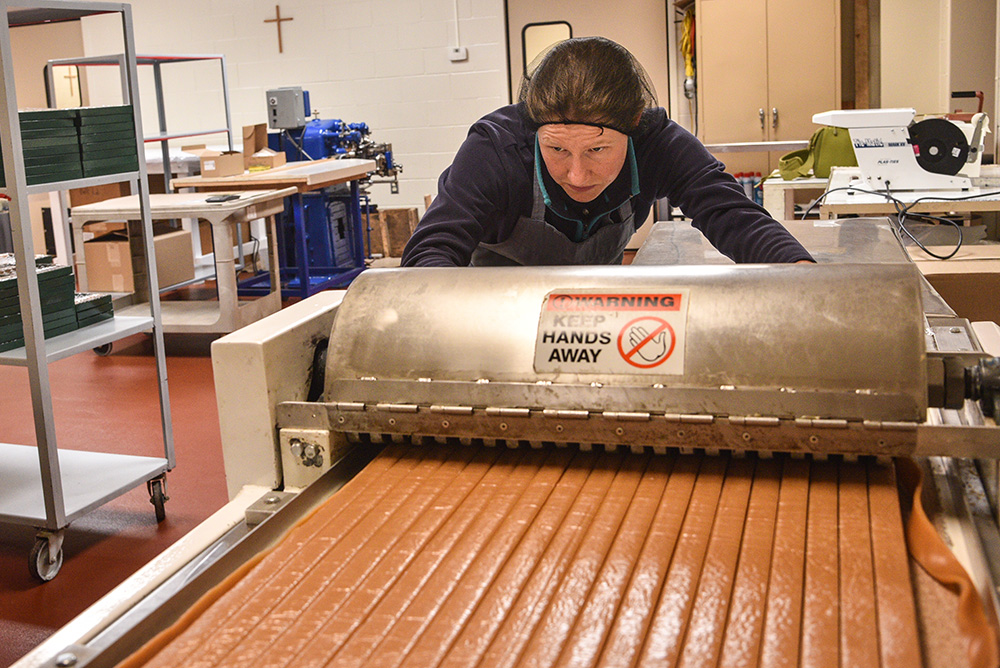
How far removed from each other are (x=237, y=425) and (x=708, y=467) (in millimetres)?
551

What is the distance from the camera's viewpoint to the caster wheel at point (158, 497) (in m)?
2.81

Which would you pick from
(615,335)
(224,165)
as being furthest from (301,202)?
(615,335)

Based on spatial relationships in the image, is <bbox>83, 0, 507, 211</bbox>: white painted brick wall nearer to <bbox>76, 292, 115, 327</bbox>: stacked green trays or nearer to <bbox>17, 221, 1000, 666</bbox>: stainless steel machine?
<bbox>76, 292, 115, 327</bbox>: stacked green trays

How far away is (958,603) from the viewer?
0.73 meters

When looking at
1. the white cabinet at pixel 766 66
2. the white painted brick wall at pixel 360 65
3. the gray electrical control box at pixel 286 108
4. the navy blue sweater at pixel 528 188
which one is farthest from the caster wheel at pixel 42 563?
the white cabinet at pixel 766 66

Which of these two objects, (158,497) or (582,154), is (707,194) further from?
(158,497)

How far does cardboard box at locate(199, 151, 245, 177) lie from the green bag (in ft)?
10.3

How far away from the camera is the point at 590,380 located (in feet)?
3.24

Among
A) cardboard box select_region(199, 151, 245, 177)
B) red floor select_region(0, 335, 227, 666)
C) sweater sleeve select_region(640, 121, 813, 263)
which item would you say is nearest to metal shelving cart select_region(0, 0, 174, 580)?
red floor select_region(0, 335, 227, 666)

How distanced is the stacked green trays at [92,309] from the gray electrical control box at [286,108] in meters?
3.09

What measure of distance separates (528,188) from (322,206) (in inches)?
178

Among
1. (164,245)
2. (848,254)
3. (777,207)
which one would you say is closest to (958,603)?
(848,254)

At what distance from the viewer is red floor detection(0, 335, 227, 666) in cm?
237

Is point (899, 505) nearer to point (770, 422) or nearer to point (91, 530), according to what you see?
point (770, 422)
